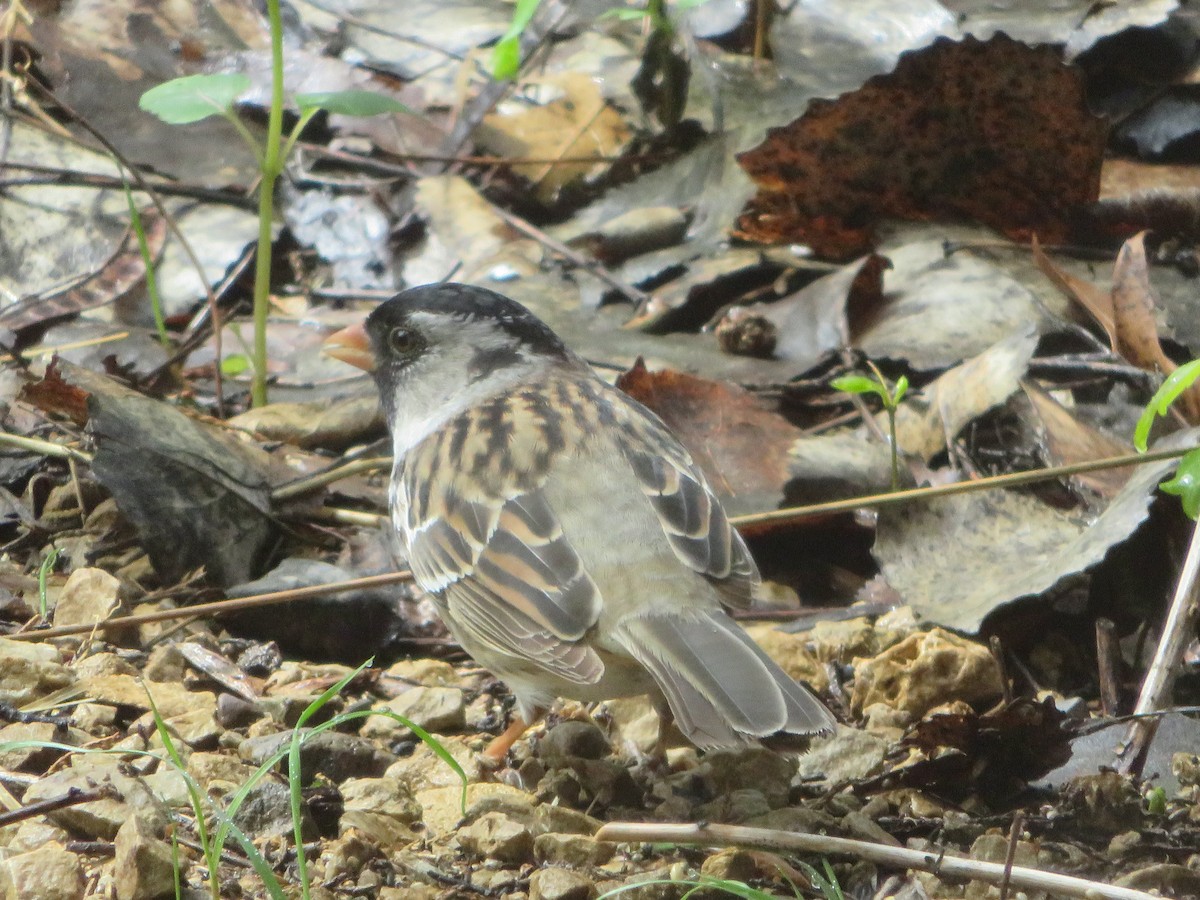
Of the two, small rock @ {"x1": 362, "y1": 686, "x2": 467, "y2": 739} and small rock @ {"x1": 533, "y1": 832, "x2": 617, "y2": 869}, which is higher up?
small rock @ {"x1": 533, "y1": 832, "x2": 617, "y2": 869}

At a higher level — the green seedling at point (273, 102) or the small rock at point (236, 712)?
the green seedling at point (273, 102)

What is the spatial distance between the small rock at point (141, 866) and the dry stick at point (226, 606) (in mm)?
1074

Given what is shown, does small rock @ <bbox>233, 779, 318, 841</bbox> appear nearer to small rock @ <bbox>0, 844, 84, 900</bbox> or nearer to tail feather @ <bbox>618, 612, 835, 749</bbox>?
small rock @ <bbox>0, 844, 84, 900</bbox>

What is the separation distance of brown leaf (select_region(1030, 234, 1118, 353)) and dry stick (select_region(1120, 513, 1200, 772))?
5.31 ft

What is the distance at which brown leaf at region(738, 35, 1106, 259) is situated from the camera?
5316 millimetres

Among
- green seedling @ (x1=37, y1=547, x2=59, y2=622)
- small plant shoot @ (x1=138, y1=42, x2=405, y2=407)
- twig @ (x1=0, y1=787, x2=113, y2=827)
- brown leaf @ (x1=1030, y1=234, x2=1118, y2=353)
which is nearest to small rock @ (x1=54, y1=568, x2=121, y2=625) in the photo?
green seedling @ (x1=37, y1=547, x2=59, y2=622)

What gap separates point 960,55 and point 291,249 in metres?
2.94

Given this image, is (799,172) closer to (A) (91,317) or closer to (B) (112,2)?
(A) (91,317)

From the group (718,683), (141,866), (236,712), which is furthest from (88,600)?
(718,683)

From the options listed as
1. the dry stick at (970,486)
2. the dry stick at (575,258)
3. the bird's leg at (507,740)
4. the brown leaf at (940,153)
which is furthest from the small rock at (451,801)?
the brown leaf at (940,153)

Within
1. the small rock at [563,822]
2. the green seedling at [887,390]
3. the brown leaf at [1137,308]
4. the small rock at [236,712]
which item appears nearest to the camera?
the small rock at [563,822]

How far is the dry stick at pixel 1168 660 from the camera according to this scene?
301 cm

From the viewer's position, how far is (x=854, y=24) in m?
6.50

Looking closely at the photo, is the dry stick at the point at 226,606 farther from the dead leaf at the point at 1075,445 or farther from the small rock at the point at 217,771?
the dead leaf at the point at 1075,445
